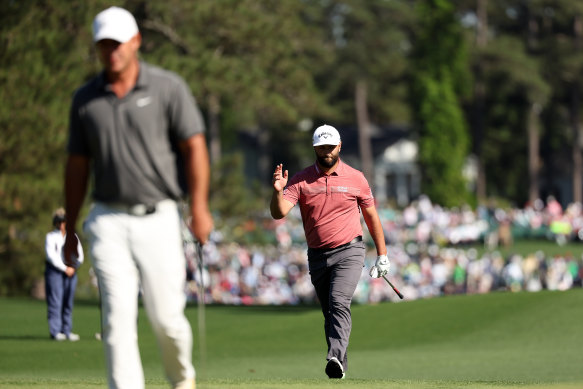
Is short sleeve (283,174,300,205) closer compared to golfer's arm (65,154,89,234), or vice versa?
golfer's arm (65,154,89,234)

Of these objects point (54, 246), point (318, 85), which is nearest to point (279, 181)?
point (54, 246)

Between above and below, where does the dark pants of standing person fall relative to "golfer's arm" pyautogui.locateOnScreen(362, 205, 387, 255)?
below

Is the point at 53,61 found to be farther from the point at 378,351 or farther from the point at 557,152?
the point at 557,152

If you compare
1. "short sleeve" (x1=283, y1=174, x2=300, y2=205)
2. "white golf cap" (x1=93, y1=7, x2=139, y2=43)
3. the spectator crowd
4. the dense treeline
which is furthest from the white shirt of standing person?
the spectator crowd

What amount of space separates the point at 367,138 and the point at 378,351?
65.8 m

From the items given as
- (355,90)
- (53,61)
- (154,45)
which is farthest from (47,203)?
(355,90)

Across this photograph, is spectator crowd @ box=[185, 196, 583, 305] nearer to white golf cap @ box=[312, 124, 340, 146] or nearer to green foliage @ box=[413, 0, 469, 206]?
green foliage @ box=[413, 0, 469, 206]

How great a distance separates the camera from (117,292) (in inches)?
217

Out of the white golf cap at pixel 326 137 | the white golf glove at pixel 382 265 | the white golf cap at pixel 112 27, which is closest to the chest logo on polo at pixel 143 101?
the white golf cap at pixel 112 27

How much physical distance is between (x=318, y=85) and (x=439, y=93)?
15100 millimetres

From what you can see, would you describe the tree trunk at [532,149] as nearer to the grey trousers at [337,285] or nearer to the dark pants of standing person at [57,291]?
the dark pants of standing person at [57,291]

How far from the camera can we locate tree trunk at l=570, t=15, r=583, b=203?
69062mm

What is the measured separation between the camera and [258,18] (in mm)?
39438

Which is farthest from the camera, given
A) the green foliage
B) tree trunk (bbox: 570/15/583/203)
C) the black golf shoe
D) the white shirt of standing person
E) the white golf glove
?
tree trunk (bbox: 570/15/583/203)
